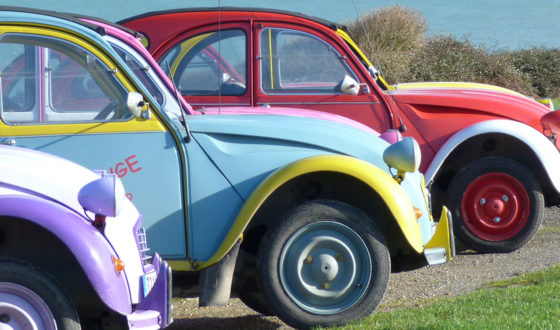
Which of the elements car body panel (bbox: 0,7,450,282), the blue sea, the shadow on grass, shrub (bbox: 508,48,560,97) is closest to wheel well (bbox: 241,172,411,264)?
car body panel (bbox: 0,7,450,282)

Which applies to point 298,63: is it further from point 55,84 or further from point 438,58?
point 438,58

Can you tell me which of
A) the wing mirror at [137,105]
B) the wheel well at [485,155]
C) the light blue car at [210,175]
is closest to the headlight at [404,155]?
the light blue car at [210,175]

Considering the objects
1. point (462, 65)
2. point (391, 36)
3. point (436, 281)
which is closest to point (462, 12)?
point (462, 65)

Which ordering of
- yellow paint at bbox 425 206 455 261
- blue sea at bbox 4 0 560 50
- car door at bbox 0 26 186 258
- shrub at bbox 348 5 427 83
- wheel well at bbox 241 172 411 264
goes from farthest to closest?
blue sea at bbox 4 0 560 50, shrub at bbox 348 5 427 83, yellow paint at bbox 425 206 455 261, wheel well at bbox 241 172 411 264, car door at bbox 0 26 186 258

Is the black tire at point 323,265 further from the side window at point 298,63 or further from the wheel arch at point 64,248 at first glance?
the side window at point 298,63

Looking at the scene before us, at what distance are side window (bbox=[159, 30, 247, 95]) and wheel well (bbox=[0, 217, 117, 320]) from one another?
153 inches

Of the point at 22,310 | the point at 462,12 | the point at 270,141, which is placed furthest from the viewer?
the point at 462,12

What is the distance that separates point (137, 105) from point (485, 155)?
163 inches

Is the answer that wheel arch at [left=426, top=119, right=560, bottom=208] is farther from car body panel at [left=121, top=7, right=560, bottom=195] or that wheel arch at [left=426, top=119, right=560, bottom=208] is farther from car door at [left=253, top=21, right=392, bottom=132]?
car door at [left=253, top=21, right=392, bottom=132]

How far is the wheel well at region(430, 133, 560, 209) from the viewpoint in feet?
26.2

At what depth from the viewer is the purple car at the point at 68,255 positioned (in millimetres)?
3928

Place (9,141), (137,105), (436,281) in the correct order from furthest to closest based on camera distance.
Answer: (436,281) < (137,105) < (9,141)

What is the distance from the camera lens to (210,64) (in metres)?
8.01

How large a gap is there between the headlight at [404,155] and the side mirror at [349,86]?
2.64 meters
